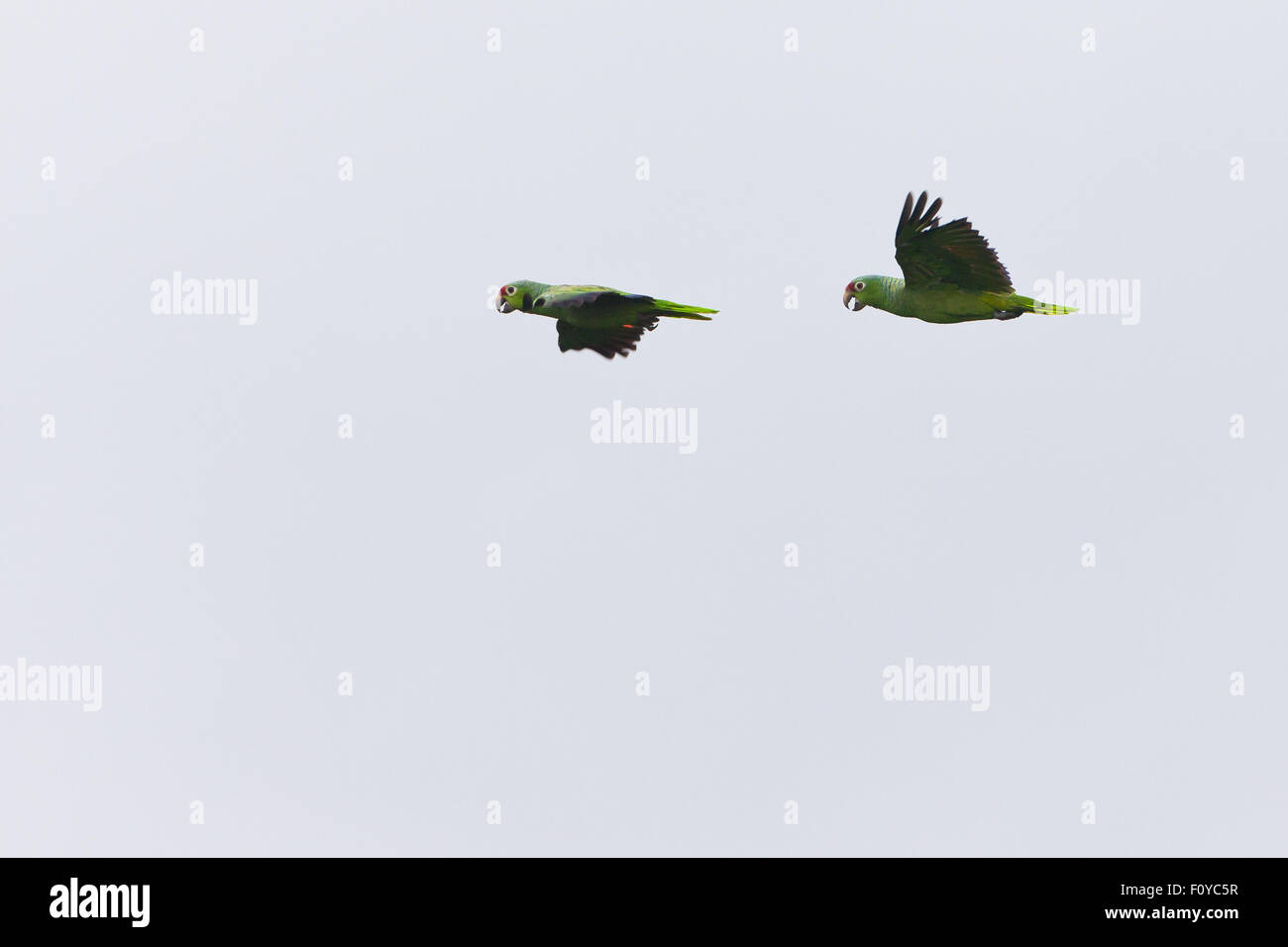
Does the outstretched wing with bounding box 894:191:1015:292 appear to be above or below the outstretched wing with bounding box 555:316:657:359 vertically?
above

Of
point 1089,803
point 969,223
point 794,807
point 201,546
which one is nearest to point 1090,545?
point 1089,803

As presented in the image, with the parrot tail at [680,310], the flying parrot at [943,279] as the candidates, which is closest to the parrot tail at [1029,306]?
the flying parrot at [943,279]

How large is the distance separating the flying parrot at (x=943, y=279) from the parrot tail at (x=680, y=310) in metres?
2.86

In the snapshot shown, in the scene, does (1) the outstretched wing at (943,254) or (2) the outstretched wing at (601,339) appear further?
(2) the outstretched wing at (601,339)

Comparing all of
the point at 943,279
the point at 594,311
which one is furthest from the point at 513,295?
the point at 943,279

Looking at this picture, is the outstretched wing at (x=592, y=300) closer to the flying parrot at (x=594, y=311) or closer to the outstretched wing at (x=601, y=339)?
the flying parrot at (x=594, y=311)

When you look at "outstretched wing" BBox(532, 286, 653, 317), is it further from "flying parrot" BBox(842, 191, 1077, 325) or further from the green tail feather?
the green tail feather

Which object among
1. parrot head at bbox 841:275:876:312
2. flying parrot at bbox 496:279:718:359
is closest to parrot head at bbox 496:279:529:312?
flying parrot at bbox 496:279:718:359

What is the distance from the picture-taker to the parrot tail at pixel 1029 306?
2423cm

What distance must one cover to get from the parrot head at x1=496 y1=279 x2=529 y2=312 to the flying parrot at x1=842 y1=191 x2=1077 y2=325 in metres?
4.86

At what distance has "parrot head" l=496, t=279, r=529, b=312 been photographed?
25.3 meters
